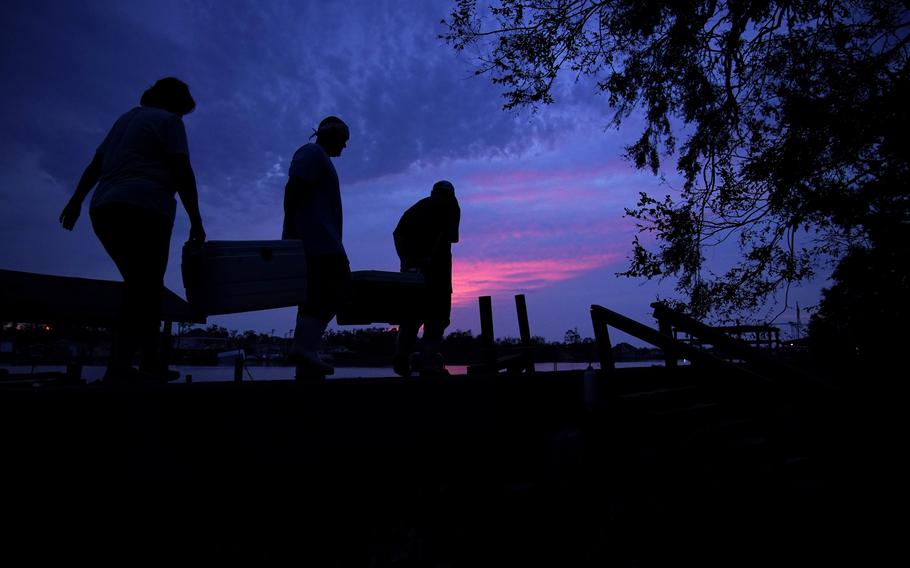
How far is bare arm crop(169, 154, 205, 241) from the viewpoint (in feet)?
11.0

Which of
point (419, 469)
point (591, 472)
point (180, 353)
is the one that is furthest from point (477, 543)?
point (180, 353)

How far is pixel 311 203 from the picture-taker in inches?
163

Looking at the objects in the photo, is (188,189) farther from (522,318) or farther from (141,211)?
(522,318)

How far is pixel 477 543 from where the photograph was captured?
3828mm

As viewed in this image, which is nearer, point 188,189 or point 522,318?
point 188,189

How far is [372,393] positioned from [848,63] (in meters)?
10.7

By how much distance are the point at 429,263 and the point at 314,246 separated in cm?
176

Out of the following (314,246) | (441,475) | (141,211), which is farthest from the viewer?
(314,246)

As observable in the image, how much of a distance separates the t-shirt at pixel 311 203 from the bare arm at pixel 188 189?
78 cm

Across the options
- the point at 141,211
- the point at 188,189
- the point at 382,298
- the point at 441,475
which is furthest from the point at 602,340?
the point at 141,211

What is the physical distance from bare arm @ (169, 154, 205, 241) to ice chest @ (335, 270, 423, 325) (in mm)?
1400

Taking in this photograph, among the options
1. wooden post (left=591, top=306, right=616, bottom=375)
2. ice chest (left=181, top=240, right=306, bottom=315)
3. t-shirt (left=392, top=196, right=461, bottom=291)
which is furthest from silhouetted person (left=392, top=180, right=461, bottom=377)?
ice chest (left=181, top=240, right=306, bottom=315)

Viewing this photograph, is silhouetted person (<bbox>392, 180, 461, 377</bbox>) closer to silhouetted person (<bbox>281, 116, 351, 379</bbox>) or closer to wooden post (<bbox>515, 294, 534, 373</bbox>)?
silhouetted person (<bbox>281, 116, 351, 379</bbox>)

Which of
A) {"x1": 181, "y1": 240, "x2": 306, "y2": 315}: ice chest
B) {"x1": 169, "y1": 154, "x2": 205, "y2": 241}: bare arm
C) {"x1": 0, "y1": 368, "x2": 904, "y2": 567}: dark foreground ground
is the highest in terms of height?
{"x1": 169, "y1": 154, "x2": 205, "y2": 241}: bare arm
